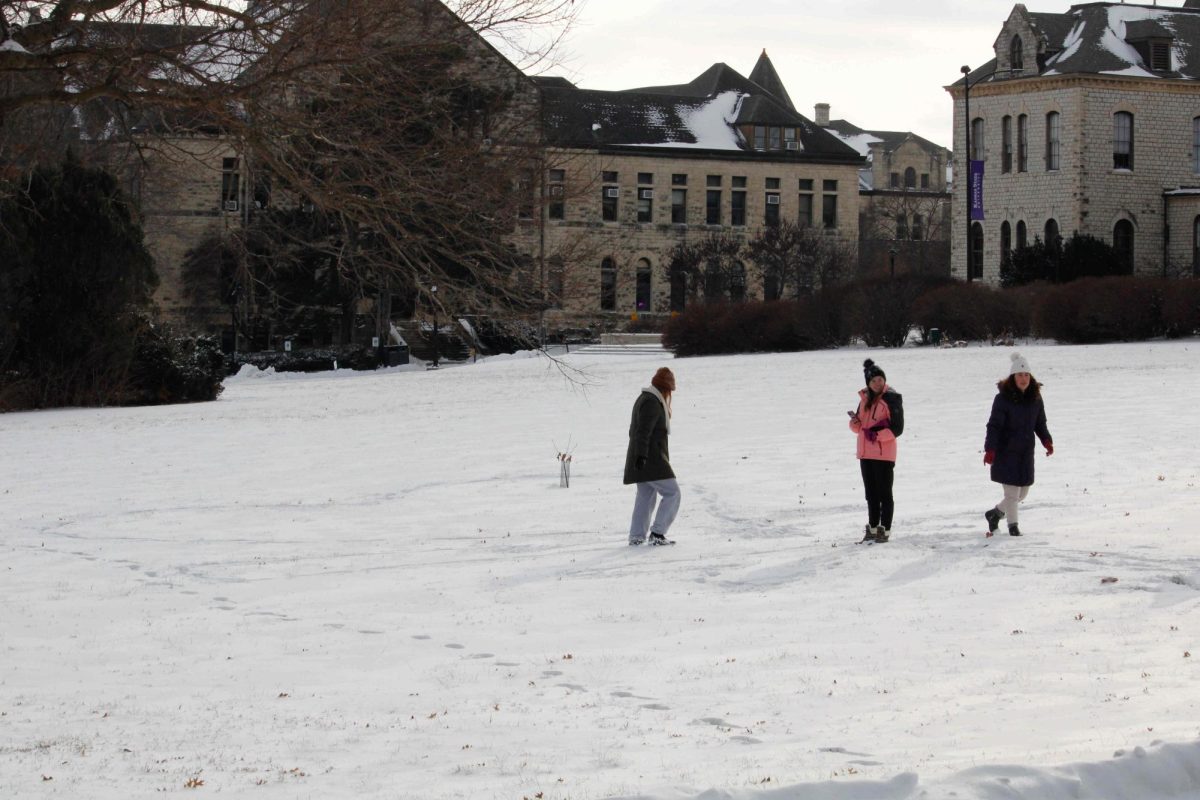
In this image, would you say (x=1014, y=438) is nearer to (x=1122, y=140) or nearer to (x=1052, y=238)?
(x=1052, y=238)

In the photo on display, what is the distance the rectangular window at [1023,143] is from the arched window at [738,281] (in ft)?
69.9

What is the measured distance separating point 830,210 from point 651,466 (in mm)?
72237

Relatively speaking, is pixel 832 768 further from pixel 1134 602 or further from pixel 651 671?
pixel 1134 602

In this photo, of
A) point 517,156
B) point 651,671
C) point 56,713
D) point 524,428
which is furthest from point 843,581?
point 524,428

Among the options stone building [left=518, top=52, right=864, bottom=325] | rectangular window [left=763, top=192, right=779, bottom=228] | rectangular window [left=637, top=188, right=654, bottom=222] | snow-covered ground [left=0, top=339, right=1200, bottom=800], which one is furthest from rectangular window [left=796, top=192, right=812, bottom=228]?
snow-covered ground [left=0, top=339, right=1200, bottom=800]

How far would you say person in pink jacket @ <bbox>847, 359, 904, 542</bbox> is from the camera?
14094 mm

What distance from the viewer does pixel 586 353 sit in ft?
176

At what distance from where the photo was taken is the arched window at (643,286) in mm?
81562

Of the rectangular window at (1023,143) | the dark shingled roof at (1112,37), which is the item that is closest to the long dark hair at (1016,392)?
the dark shingled roof at (1112,37)

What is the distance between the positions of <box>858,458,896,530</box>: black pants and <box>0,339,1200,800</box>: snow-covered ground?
33cm

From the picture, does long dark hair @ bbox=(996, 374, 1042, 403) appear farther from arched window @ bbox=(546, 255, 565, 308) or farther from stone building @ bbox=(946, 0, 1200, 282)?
stone building @ bbox=(946, 0, 1200, 282)

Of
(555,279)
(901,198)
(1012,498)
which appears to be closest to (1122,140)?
(1012,498)

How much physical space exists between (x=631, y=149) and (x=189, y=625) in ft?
232

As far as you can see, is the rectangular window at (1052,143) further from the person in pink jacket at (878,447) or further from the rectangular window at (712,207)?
the person in pink jacket at (878,447)
